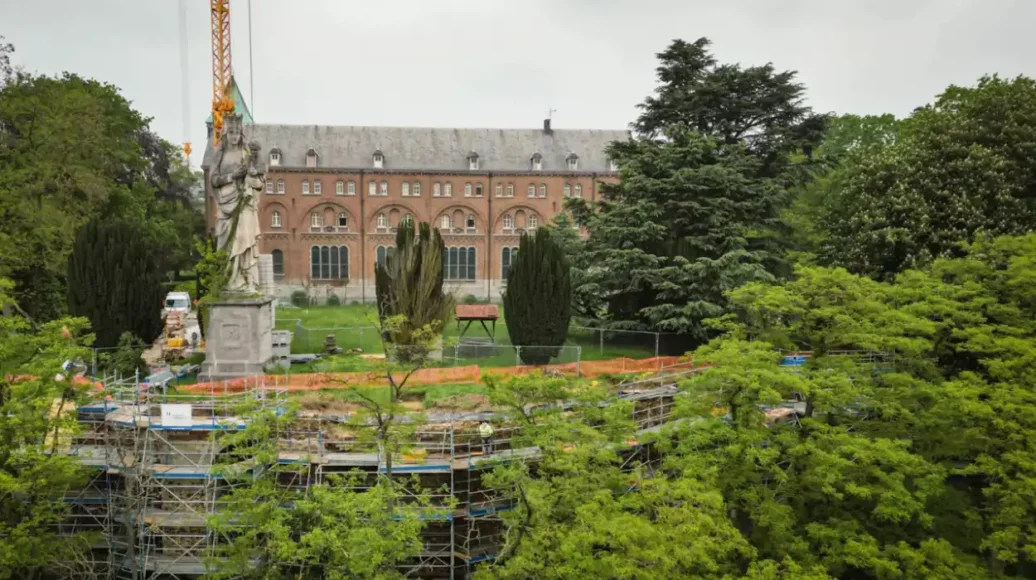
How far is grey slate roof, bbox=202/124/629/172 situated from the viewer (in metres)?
49.1

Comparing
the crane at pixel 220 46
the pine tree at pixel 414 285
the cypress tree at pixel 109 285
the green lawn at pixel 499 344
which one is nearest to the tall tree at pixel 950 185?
the green lawn at pixel 499 344

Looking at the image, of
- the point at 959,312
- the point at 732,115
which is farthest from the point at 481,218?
the point at 959,312

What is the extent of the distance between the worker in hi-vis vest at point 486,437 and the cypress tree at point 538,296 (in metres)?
6.42

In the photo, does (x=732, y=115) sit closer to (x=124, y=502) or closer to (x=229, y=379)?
(x=229, y=379)

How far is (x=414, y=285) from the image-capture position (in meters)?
21.8

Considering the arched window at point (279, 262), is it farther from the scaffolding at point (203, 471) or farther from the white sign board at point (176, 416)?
the white sign board at point (176, 416)

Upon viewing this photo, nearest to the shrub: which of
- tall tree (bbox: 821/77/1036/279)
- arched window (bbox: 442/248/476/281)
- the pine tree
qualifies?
arched window (bbox: 442/248/476/281)

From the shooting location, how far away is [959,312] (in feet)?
44.5

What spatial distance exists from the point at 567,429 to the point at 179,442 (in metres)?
9.02

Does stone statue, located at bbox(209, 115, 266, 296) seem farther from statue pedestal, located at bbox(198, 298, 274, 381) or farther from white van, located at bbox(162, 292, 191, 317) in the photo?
white van, located at bbox(162, 292, 191, 317)

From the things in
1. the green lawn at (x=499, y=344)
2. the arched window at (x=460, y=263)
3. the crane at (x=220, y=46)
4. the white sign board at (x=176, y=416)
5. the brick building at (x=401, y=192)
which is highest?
the crane at (x=220, y=46)

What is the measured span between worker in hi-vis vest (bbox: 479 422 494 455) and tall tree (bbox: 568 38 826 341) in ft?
30.9

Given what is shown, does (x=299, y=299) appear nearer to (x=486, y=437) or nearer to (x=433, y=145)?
(x=433, y=145)

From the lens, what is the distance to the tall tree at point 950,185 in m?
19.3
